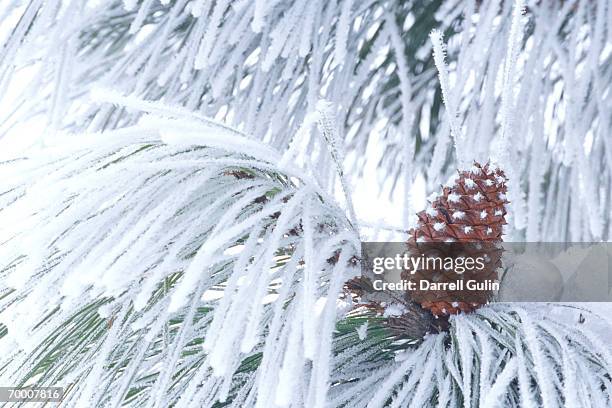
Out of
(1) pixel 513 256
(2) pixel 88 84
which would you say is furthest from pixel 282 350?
(2) pixel 88 84

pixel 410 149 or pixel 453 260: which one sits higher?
pixel 410 149

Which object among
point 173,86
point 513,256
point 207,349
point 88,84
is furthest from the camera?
point 88,84

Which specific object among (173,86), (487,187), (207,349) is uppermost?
(173,86)

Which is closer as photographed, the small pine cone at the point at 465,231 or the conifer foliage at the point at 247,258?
the conifer foliage at the point at 247,258

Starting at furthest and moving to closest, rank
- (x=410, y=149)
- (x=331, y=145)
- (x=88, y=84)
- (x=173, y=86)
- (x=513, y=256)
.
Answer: (x=88, y=84), (x=173, y=86), (x=410, y=149), (x=513, y=256), (x=331, y=145)

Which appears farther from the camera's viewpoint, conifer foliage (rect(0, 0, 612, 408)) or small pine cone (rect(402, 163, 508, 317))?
small pine cone (rect(402, 163, 508, 317))

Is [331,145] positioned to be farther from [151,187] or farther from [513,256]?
[513,256]

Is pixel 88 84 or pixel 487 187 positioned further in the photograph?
pixel 88 84
